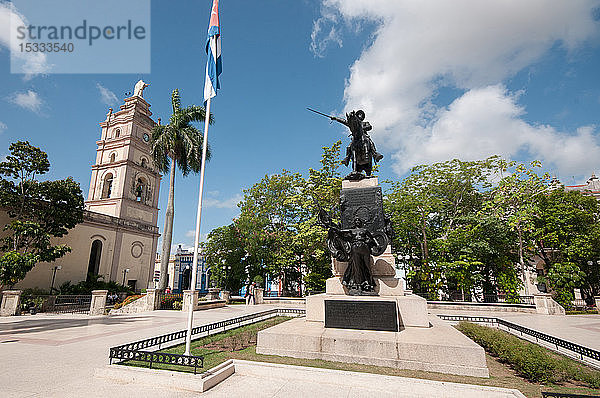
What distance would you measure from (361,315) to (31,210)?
27.8 m

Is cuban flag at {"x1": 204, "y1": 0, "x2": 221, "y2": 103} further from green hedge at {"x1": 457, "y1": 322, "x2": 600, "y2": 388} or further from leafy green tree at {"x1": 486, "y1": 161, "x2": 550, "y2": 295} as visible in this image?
leafy green tree at {"x1": 486, "y1": 161, "x2": 550, "y2": 295}

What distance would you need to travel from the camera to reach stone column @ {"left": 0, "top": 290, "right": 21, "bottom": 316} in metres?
17.9

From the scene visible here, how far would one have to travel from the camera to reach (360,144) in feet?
35.1

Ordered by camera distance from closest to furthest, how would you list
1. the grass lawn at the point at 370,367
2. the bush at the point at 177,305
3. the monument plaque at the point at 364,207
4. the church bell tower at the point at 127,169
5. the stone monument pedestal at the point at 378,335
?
the grass lawn at the point at 370,367 → the stone monument pedestal at the point at 378,335 → the monument plaque at the point at 364,207 → the bush at the point at 177,305 → the church bell tower at the point at 127,169

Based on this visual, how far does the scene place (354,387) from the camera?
16.0ft

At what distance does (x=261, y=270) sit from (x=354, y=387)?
891 inches

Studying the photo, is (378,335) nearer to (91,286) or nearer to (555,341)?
(555,341)

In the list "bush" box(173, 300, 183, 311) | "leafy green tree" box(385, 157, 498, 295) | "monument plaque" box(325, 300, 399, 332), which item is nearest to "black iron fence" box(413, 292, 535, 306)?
"leafy green tree" box(385, 157, 498, 295)

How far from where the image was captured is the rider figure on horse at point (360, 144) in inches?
421

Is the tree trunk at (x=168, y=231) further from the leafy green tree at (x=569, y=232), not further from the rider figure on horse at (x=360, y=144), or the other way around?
the leafy green tree at (x=569, y=232)

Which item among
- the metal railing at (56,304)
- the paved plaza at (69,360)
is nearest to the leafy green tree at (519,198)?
the paved plaza at (69,360)

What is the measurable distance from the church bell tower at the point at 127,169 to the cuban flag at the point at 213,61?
33.3m

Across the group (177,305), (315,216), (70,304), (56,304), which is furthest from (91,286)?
(315,216)

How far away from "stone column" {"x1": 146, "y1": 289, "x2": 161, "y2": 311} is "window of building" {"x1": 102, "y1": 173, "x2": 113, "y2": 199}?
24093mm
